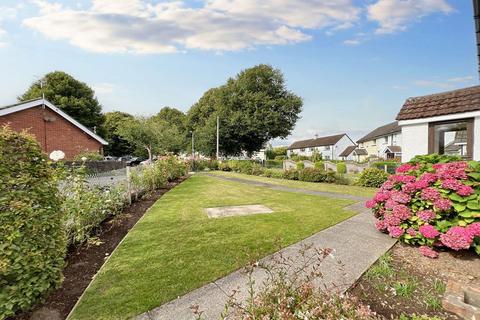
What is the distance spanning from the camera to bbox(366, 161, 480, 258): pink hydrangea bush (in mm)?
3879

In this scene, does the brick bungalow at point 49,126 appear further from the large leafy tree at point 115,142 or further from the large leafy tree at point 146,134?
the large leafy tree at point 115,142

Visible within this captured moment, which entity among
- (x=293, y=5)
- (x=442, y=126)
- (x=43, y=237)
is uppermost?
(x=293, y=5)

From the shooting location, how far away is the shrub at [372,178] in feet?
41.9

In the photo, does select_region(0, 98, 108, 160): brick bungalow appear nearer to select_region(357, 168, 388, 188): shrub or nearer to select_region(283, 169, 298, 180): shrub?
select_region(283, 169, 298, 180): shrub

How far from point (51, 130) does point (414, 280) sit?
69.8 feet

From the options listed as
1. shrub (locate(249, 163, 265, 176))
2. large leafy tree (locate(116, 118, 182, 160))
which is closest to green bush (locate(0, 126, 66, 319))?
shrub (locate(249, 163, 265, 176))

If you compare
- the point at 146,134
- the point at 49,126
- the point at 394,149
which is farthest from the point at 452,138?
the point at 394,149

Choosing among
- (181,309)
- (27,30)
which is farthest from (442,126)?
(27,30)

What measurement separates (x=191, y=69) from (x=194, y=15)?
335cm

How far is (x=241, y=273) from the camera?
3.57 meters

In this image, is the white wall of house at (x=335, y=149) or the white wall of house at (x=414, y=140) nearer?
the white wall of house at (x=414, y=140)

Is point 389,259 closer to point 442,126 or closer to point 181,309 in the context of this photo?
point 181,309

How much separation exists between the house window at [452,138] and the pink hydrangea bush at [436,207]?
1.87m

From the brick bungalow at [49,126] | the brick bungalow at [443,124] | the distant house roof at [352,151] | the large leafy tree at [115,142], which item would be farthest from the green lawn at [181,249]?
the distant house roof at [352,151]
